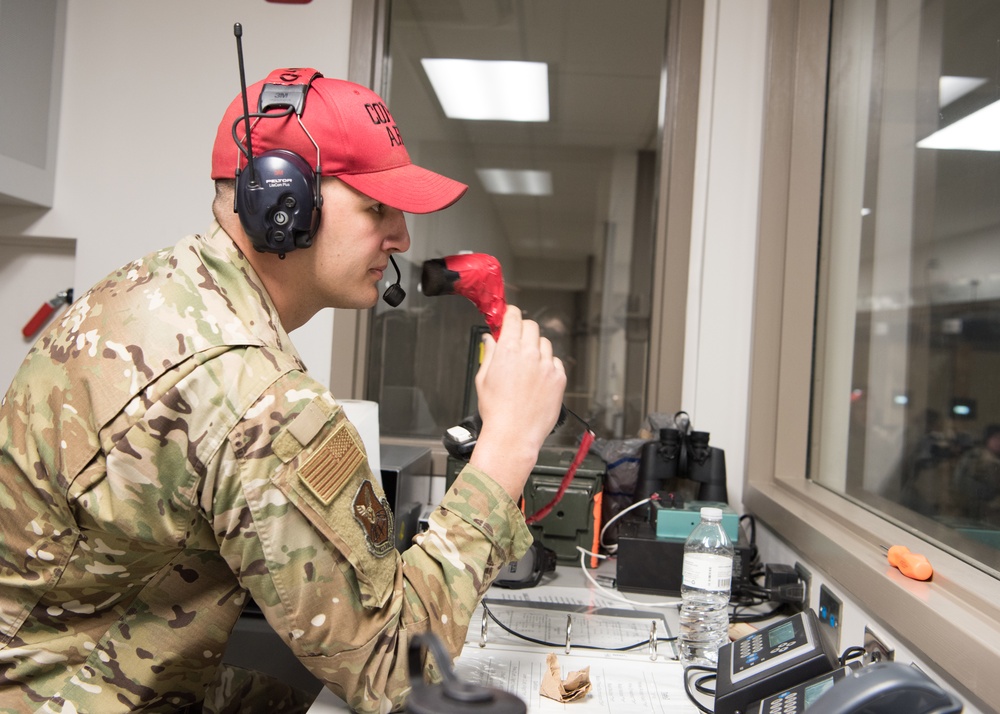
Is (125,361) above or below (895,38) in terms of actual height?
below

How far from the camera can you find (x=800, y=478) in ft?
6.37

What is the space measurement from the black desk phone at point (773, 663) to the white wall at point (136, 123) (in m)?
1.55

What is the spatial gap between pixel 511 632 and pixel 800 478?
0.98m

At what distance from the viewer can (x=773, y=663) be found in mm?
958

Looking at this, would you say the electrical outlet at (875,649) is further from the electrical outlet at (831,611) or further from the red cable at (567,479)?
the red cable at (567,479)

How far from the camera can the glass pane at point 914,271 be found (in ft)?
4.31

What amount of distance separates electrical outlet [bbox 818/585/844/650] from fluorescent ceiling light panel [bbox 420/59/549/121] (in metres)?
1.52

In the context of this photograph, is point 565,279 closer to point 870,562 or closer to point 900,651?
point 870,562

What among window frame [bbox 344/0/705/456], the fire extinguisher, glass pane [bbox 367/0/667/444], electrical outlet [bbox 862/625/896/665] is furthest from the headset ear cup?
the fire extinguisher

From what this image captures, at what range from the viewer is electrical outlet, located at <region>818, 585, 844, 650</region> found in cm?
126

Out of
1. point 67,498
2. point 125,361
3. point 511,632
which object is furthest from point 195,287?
point 511,632

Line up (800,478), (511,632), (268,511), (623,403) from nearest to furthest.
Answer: (268,511) < (511,632) < (800,478) < (623,403)

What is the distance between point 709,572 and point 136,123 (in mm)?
1968

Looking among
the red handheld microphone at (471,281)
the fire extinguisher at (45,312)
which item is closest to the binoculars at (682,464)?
the red handheld microphone at (471,281)
